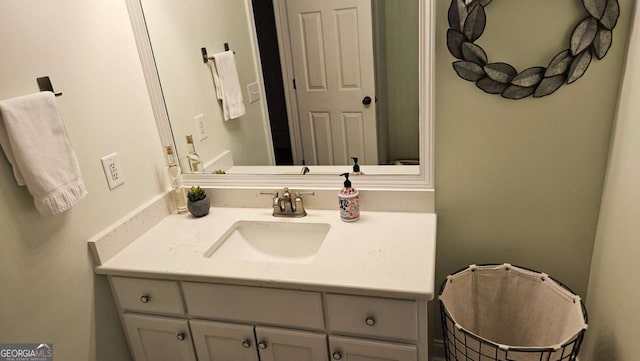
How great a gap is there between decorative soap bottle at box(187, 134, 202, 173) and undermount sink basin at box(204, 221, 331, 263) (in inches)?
13.7

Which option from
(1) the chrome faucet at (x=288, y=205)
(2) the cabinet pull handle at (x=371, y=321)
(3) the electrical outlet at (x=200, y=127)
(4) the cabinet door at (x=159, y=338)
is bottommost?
(4) the cabinet door at (x=159, y=338)

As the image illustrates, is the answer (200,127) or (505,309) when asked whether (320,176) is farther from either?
(505,309)

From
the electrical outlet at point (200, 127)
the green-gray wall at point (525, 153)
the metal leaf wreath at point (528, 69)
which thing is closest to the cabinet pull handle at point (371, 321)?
the green-gray wall at point (525, 153)

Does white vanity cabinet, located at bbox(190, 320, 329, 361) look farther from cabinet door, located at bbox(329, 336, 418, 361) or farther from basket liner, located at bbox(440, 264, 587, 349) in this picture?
basket liner, located at bbox(440, 264, 587, 349)

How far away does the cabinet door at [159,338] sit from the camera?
4.69ft

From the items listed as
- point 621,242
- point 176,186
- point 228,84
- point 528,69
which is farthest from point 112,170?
point 621,242

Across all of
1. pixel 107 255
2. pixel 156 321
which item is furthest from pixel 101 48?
pixel 156 321

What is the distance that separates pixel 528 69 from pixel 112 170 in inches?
58.1

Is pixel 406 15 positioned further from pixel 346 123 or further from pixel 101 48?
pixel 101 48

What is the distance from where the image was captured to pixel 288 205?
162cm

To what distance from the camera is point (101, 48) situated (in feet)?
4.66

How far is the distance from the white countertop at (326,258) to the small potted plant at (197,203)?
1.2 inches

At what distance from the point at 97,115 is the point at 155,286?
0.63m

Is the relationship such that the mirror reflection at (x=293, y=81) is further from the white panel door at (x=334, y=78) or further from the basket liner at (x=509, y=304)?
the basket liner at (x=509, y=304)
